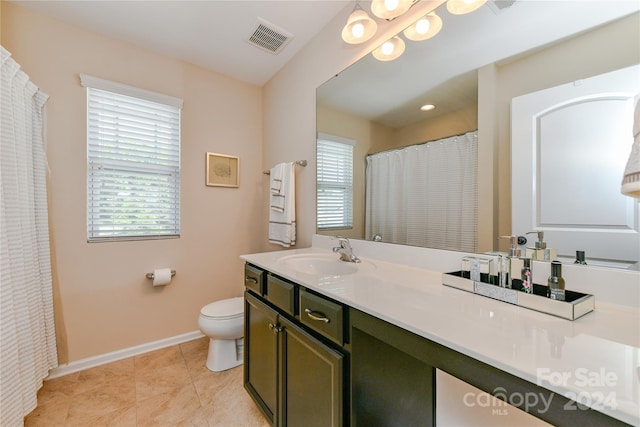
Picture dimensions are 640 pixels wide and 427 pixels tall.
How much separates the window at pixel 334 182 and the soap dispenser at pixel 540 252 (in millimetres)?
940

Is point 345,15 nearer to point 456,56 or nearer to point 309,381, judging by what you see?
point 456,56

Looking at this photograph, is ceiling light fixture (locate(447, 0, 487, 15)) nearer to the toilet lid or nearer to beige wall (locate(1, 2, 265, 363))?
beige wall (locate(1, 2, 265, 363))

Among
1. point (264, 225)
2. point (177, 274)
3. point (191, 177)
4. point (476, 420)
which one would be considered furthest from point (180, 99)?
point (476, 420)

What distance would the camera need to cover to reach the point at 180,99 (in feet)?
7.13

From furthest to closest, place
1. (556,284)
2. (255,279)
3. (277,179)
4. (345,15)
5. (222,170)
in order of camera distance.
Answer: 1. (222,170)
2. (277,179)
3. (345,15)
4. (255,279)
5. (556,284)

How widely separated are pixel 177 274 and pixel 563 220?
250cm

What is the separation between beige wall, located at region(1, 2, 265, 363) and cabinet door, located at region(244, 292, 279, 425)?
1088mm

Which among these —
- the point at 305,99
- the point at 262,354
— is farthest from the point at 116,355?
the point at 305,99

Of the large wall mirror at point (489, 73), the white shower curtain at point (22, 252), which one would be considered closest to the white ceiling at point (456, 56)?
the large wall mirror at point (489, 73)

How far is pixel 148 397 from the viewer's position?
1533mm

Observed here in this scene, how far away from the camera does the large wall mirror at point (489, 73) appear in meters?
0.78

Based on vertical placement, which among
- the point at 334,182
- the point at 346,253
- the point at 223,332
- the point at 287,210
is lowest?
the point at 223,332

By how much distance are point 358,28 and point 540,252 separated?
140cm

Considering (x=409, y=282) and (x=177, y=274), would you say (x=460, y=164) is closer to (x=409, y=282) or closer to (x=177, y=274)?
(x=409, y=282)
